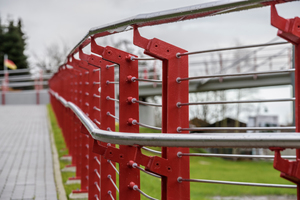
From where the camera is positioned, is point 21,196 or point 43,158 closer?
point 21,196

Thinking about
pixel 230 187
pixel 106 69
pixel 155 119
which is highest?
pixel 106 69

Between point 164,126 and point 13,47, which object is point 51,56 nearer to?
point 13,47

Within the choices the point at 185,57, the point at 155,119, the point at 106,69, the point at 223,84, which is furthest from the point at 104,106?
the point at 155,119

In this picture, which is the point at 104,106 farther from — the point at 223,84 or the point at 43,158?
the point at 223,84

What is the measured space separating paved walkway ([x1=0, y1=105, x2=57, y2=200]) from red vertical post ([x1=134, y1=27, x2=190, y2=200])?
2676mm

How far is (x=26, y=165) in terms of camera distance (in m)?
6.71

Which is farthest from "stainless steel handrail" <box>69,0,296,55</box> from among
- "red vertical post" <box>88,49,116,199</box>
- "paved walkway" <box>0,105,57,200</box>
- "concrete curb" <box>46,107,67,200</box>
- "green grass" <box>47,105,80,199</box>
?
"green grass" <box>47,105,80,199</box>

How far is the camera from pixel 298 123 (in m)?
1.69

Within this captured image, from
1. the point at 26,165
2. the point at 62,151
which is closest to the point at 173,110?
the point at 26,165

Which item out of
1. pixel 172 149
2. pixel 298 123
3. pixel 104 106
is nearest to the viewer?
pixel 298 123

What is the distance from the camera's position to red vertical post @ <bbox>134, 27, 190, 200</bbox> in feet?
A: 7.42

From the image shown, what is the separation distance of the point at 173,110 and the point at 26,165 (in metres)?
4.87

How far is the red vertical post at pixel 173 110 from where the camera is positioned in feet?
7.42

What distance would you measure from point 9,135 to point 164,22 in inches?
377
